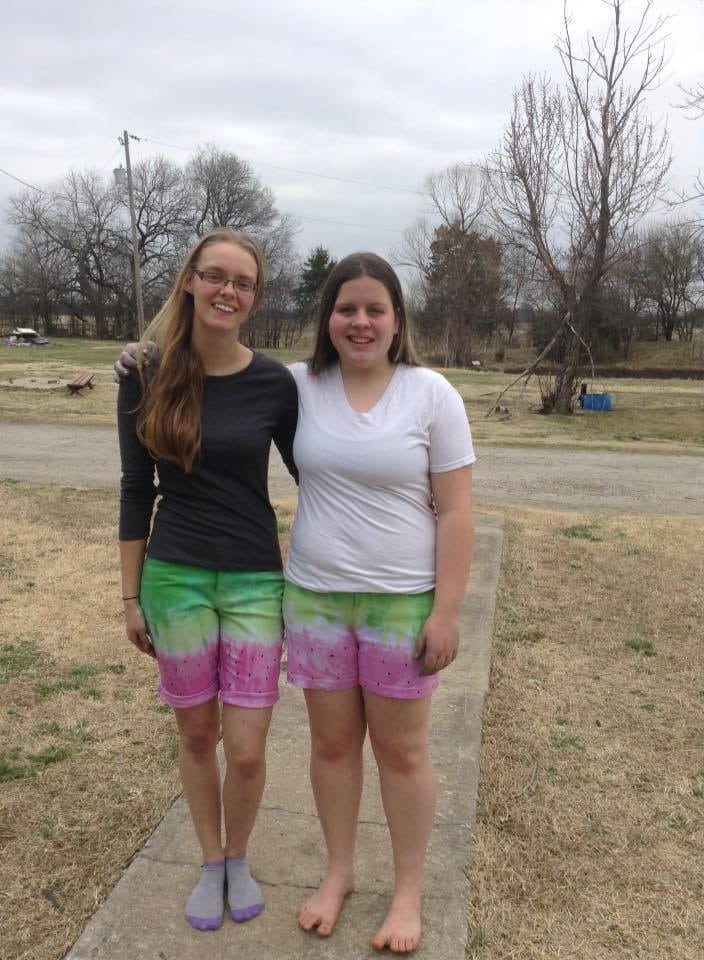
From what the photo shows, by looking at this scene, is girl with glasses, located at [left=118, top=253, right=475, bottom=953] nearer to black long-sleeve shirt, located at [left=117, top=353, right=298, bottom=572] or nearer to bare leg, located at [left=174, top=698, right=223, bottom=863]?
black long-sleeve shirt, located at [left=117, top=353, right=298, bottom=572]

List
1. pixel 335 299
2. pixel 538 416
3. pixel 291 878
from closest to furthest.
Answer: pixel 335 299 < pixel 291 878 < pixel 538 416

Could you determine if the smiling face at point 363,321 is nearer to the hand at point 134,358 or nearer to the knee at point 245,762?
the hand at point 134,358

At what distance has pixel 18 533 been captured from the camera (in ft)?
20.1

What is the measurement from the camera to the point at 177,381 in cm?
191

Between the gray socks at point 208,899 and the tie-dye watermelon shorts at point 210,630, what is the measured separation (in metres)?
0.49

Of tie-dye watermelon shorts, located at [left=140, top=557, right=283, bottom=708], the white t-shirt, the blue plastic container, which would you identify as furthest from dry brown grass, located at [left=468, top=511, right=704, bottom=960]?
the blue plastic container

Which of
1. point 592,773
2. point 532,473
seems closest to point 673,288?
point 532,473

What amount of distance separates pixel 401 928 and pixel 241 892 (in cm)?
42

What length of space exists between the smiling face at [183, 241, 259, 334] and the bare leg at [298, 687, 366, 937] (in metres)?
0.90

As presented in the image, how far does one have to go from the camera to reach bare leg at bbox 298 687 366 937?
6.46ft

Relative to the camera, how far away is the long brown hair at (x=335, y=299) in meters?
1.89

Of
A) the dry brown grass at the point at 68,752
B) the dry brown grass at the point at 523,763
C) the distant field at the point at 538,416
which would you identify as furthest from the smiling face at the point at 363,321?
the distant field at the point at 538,416

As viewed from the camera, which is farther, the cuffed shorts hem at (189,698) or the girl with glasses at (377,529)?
the cuffed shorts hem at (189,698)

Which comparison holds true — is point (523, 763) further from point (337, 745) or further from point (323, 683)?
point (323, 683)
